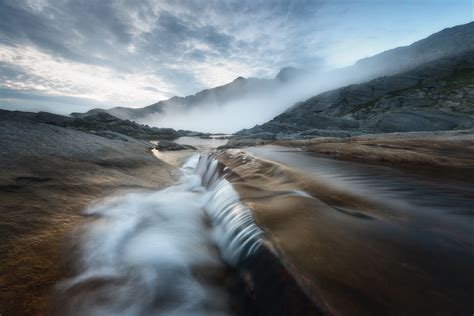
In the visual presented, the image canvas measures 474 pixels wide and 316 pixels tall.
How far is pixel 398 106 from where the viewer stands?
65938mm

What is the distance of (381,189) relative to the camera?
5.25 m

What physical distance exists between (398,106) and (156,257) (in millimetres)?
78670

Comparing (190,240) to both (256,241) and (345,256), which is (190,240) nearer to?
(256,241)

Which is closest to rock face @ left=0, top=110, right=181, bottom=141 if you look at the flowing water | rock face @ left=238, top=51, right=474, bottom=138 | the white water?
the white water

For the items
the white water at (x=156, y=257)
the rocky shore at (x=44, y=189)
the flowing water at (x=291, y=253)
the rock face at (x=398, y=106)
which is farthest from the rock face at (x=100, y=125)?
the rock face at (x=398, y=106)

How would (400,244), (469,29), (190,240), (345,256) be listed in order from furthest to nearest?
(469,29), (190,240), (400,244), (345,256)

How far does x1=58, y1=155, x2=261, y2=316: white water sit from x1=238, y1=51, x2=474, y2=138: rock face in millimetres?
27889

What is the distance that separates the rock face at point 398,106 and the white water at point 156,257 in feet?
91.5

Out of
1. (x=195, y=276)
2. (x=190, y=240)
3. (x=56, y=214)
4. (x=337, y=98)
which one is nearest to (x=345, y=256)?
(x=195, y=276)

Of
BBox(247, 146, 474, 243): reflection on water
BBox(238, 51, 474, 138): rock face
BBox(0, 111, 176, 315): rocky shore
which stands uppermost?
BBox(238, 51, 474, 138): rock face

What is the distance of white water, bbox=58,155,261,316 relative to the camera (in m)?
2.96

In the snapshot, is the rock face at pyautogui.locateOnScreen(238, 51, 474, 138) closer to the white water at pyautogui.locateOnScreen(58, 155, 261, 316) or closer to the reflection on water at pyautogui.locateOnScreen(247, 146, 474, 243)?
the reflection on water at pyautogui.locateOnScreen(247, 146, 474, 243)

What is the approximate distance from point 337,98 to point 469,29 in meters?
73.4

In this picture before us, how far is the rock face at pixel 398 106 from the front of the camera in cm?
3412
